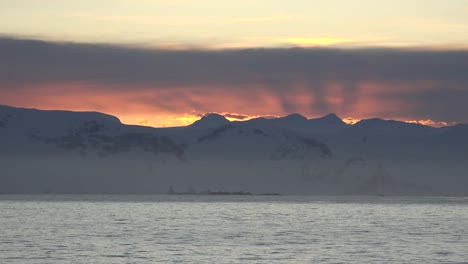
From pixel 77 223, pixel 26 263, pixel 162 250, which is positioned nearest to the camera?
pixel 26 263

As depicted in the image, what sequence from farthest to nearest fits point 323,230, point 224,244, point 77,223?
point 77,223, point 323,230, point 224,244

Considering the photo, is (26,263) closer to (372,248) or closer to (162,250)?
(162,250)

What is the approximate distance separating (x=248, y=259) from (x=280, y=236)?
2935 centimetres

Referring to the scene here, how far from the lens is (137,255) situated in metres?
85.1

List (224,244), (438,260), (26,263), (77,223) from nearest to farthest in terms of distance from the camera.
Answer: (26,263), (438,260), (224,244), (77,223)

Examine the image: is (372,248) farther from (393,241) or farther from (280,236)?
(280,236)

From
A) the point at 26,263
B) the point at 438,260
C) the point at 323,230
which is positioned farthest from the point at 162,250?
the point at 323,230

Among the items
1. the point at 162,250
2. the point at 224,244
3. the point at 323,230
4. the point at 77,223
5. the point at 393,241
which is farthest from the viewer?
the point at 77,223

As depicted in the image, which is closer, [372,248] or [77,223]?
[372,248]

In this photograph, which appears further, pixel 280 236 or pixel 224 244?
pixel 280 236

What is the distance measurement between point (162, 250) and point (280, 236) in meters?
23.5

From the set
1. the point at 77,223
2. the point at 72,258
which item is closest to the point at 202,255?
the point at 72,258

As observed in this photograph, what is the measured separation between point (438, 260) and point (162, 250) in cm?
2170

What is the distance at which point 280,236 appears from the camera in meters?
111
